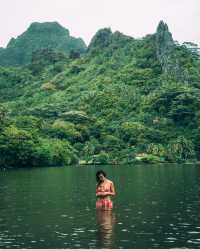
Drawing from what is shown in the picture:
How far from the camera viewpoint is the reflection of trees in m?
35.0

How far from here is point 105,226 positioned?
133 feet

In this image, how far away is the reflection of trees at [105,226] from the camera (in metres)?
35.0

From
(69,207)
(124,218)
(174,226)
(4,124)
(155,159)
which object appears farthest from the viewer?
(155,159)

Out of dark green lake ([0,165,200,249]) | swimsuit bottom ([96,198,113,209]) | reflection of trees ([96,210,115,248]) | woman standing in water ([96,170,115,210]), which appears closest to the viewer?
dark green lake ([0,165,200,249])

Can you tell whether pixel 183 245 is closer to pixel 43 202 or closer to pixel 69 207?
pixel 69 207

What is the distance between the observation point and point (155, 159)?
191375mm

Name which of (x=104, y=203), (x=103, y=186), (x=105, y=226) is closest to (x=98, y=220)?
(x=105, y=226)

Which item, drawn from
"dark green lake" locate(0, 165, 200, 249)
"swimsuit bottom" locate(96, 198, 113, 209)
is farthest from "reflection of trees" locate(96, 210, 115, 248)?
"swimsuit bottom" locate(96, 198, 113, 209)

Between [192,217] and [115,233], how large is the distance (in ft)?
34.6

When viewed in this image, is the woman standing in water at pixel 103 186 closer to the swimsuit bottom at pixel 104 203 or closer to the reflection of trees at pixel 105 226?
the swimsuit bottom at pixel 104 203

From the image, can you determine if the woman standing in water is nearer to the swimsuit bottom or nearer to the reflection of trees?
the swimsuit bottom

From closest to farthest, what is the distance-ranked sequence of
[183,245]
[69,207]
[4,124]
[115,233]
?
1. [183,245]
2. [115,233]
3. [69,207]
4. [4,124]

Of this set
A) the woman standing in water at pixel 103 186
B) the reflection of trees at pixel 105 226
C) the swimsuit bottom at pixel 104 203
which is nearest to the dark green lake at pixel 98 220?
the reflection of trees at pixel 105 226

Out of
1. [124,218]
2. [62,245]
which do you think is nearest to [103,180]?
[124,218]
